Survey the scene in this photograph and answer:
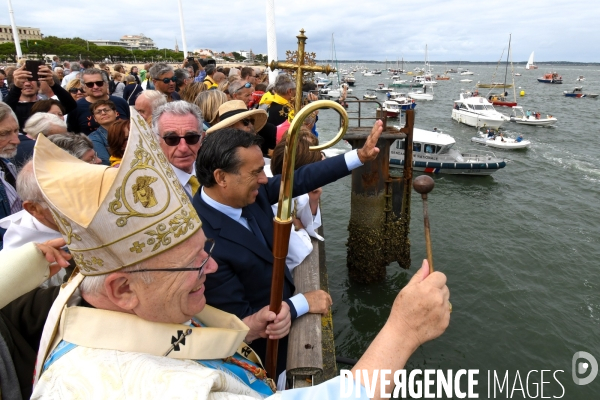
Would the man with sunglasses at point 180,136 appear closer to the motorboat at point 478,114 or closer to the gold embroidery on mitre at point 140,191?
the gold embroidery on mitre at point 140,191

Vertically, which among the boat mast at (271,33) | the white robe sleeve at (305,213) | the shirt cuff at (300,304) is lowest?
the shirt cuff at (300,304)

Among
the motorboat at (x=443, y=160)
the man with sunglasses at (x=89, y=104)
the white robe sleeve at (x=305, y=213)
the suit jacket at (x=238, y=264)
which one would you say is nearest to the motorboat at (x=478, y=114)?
the motorboat at (x=443, y=160)

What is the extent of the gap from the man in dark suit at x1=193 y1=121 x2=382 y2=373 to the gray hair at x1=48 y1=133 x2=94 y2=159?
1.26 metres

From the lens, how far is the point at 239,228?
86.1 inches

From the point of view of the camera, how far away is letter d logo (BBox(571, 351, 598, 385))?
7.57 meters

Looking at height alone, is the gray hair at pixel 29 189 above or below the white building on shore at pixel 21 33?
below

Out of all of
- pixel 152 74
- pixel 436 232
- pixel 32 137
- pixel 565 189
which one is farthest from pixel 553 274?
pixel 32 137

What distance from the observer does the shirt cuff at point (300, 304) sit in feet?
7.29

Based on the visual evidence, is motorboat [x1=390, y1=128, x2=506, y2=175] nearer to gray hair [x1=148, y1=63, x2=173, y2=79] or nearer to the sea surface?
the sea surface

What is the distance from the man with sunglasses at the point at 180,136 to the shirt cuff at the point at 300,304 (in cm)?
137

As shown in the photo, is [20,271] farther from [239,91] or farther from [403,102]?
[403,102]

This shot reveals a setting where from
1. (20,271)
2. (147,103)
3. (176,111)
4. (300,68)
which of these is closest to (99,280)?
(20,271)

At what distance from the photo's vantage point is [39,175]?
1.15 metres

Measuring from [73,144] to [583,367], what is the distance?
985 cm
